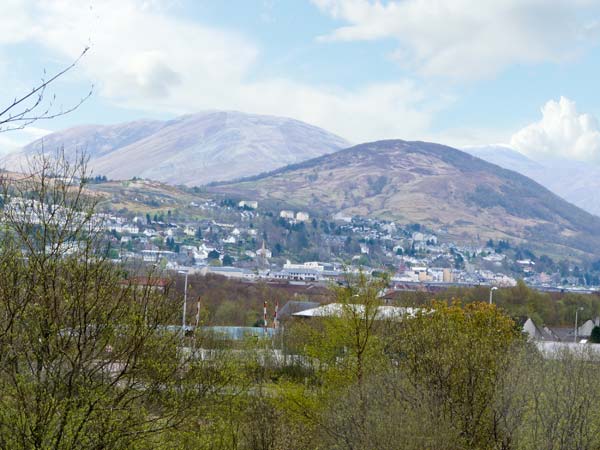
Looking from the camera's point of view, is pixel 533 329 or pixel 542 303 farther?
pixel 542 303

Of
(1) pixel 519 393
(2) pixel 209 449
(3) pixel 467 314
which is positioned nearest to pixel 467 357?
(1) pixel 519 393

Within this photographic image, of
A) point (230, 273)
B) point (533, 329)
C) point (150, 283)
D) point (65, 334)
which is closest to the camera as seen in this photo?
point (65, 334)

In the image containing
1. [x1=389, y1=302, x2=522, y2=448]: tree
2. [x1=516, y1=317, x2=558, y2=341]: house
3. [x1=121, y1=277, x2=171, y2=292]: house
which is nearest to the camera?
[x1=121, y1=277, x2=171, y2=292]: house

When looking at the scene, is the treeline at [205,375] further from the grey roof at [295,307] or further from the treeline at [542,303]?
the treeline at [542,303]

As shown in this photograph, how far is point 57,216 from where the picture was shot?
14.8 metres

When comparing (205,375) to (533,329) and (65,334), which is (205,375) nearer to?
(65,334)

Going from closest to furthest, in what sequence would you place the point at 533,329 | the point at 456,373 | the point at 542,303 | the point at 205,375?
the point at 205,375 → the point at 456,373 → the point at 533,329 → the point at 542,303

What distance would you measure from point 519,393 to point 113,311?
12.2 m

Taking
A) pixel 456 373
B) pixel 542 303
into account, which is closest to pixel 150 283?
pixel 456 373

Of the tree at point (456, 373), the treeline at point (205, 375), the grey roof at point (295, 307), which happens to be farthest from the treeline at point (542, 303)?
the tree at point (456, 373)

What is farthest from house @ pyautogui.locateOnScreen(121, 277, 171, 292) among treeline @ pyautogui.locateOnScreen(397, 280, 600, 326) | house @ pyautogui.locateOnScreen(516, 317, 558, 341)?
treeline @ pyautogui.locateOnScreen(397, 280, 600, 326)

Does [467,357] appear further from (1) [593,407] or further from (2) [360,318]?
(2) [360,318]

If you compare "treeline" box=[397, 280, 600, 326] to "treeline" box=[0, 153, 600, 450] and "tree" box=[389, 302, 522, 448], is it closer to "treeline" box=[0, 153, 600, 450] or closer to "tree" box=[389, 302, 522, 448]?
"treeline" box=[0, 153, 600, 450]

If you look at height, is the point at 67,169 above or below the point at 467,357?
above
